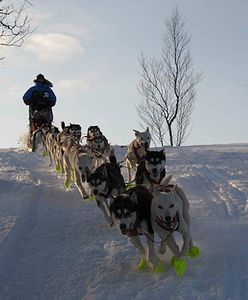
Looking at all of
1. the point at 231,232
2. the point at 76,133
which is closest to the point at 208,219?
the point at 231,232

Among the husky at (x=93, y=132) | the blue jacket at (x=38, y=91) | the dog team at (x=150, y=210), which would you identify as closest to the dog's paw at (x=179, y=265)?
the dog team at (x=150, y=210)

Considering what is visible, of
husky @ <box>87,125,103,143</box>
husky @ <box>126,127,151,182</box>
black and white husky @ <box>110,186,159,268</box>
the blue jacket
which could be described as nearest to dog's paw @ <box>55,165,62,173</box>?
husky @ <box>87,125,103,143</box>

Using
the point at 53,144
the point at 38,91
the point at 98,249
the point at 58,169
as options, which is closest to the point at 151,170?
the point at 98,249

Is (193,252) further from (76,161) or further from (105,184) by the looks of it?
(76,161)

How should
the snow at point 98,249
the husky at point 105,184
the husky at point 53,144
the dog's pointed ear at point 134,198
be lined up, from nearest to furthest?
the snow at point 98,249 → the dog's pointed ear at point 134,198 → the husky at point 105,184 → the husky at point 53,144

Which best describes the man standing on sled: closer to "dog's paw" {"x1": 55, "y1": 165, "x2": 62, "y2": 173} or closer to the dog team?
"dog's paw" {"x1": 55, "y1": 165, "x2": 62, "y2": 173}

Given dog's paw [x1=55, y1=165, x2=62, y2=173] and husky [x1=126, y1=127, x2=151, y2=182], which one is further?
dog's paw [x1=55, y1=165, x2=62, y2=173]

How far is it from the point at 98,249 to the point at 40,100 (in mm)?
10554

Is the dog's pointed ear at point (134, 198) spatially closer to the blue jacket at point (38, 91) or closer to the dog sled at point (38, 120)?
the dog sled at point (38, 120)

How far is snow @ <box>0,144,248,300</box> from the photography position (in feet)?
14.7

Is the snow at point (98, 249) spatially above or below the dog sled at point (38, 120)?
below

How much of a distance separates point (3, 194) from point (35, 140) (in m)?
6.41

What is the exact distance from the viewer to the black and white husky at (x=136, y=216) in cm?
455

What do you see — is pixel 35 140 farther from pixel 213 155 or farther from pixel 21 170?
pixel 213 155
